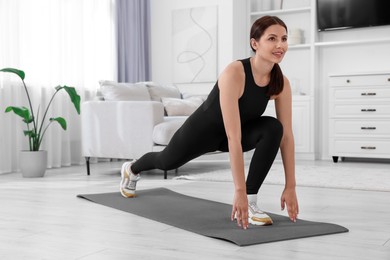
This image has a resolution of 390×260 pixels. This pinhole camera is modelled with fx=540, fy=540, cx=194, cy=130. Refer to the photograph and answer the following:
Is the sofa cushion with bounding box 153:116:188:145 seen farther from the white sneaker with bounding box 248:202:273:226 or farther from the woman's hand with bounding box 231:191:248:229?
the woman's hand with bounding box 231:191:248:229

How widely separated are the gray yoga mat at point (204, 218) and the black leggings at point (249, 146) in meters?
0.19

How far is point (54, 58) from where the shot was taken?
4.78 m

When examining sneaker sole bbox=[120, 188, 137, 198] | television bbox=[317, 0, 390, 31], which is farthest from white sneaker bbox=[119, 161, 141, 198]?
television bbox=[317, 0, 390, 31]

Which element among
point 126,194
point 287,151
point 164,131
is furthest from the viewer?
point 164,131

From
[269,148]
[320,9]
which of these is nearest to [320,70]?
[320,9]

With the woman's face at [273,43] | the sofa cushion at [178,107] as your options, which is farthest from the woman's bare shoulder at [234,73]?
the sofa cushion at [178,107]

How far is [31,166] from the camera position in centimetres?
Result: 400

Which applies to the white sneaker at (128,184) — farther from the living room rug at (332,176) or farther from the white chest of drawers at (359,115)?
the white chest of drawers at (359,115)

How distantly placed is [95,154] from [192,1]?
2502mm

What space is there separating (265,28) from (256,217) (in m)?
0.71

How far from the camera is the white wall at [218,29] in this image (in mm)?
5766

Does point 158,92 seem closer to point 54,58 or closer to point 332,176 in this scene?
point 54,58

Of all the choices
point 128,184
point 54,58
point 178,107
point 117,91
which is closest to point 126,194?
point 128,184

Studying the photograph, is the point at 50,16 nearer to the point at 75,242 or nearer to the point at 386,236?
the point at 75,242
